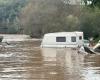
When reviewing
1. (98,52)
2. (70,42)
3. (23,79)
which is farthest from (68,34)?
(23,79)

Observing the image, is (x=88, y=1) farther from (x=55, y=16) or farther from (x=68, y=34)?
(x=55, y=16)

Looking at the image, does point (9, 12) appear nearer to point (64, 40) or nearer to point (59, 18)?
point (59, 18)

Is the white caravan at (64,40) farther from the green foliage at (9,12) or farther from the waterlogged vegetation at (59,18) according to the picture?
the green foliage at (9,12)

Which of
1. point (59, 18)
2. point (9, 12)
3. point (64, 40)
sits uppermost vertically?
point (9, 12)

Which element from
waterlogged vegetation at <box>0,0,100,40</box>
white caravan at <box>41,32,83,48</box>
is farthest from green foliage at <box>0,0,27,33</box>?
white caravan at <box>41,32,83,48</box>

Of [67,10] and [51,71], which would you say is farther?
[67,10]

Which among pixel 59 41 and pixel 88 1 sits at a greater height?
pixel 88 1

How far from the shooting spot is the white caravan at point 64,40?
61000 mm

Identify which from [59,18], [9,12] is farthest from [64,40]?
[9,12]

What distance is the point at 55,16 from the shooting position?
98750 mm

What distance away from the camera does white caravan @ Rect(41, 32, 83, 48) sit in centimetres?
6100

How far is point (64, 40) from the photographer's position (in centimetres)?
6162

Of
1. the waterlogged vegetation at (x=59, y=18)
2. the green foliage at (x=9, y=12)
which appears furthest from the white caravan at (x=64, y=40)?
the green foliage at (x=9, y=12)

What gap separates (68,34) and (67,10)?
127 feet
